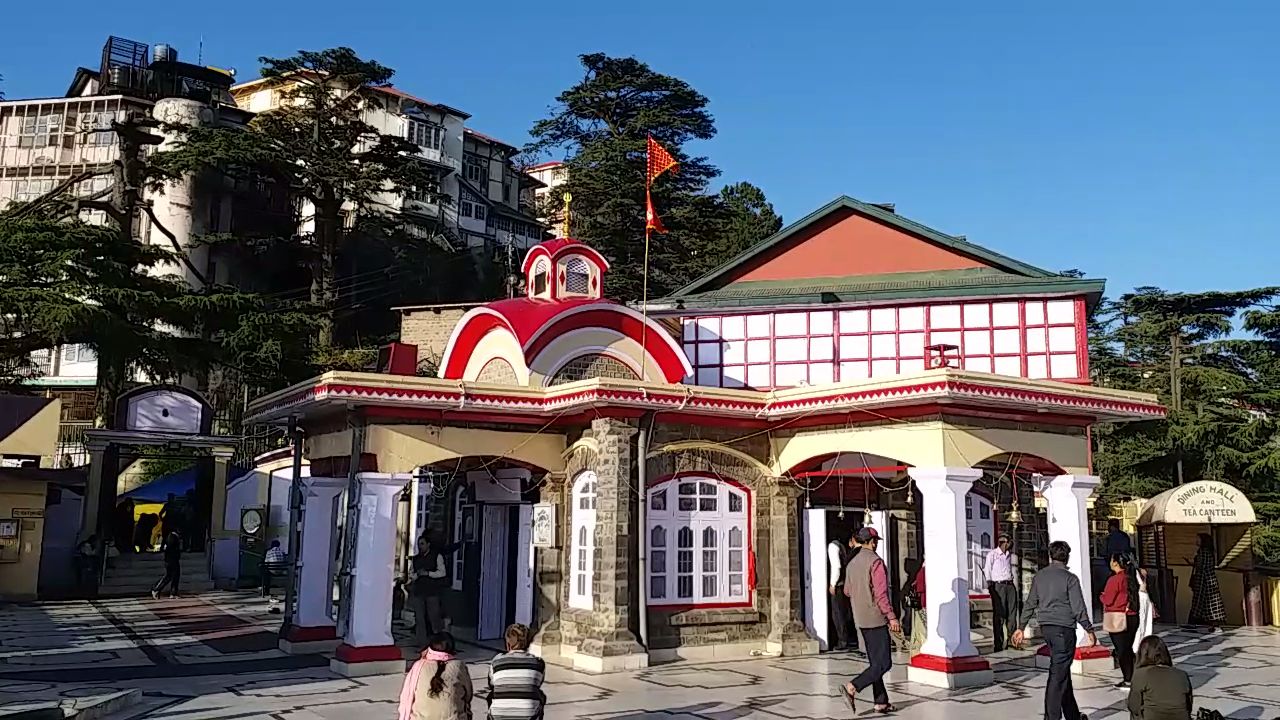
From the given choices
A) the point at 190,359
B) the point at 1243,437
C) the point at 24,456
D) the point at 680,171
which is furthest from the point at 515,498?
the point at 680,171

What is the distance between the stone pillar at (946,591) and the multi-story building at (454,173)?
115ft

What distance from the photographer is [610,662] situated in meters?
12.7

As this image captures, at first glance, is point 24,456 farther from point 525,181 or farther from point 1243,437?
point 525,181

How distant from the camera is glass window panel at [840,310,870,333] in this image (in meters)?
20.8

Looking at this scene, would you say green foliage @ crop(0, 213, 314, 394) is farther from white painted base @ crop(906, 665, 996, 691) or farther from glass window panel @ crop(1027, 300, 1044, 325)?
white painted base @ crop(906, 665, 996, 691)

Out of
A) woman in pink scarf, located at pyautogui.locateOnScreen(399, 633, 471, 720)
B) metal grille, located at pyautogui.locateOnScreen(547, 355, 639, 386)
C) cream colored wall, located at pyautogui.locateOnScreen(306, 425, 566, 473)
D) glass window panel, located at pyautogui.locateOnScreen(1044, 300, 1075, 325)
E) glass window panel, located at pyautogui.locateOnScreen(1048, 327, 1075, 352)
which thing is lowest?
woman in pink scarf, located at pyautogui.locateOnScreen(399, 633, 471, 720)

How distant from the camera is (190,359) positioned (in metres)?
28.7

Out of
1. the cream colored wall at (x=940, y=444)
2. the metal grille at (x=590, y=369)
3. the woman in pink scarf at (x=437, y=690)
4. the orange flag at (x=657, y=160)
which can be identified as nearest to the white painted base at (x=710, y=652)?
the cream colored wall at (x=940, y=444)

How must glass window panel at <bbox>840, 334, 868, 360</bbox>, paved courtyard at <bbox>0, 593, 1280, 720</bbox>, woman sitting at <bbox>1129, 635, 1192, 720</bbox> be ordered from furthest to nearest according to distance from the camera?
glass window panel at <bbox>840, 334, 868, 360</bbox> < paved courtyard at <bbox>0, 593, 1280, 720</bbox> < woman sitting at <bbox>1129, 635, 1192, 720</bbox>

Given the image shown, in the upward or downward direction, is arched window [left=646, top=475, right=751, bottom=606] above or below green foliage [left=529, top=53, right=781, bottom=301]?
below

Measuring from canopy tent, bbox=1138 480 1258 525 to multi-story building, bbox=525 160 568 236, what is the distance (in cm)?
2017

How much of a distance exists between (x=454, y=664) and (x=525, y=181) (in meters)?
55.8

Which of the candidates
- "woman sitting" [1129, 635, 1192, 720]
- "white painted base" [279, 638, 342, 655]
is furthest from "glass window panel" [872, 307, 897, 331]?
"woman sitting" [1129, 635, 1192, 720]

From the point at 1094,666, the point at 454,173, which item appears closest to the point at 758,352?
the point at 1094,666
